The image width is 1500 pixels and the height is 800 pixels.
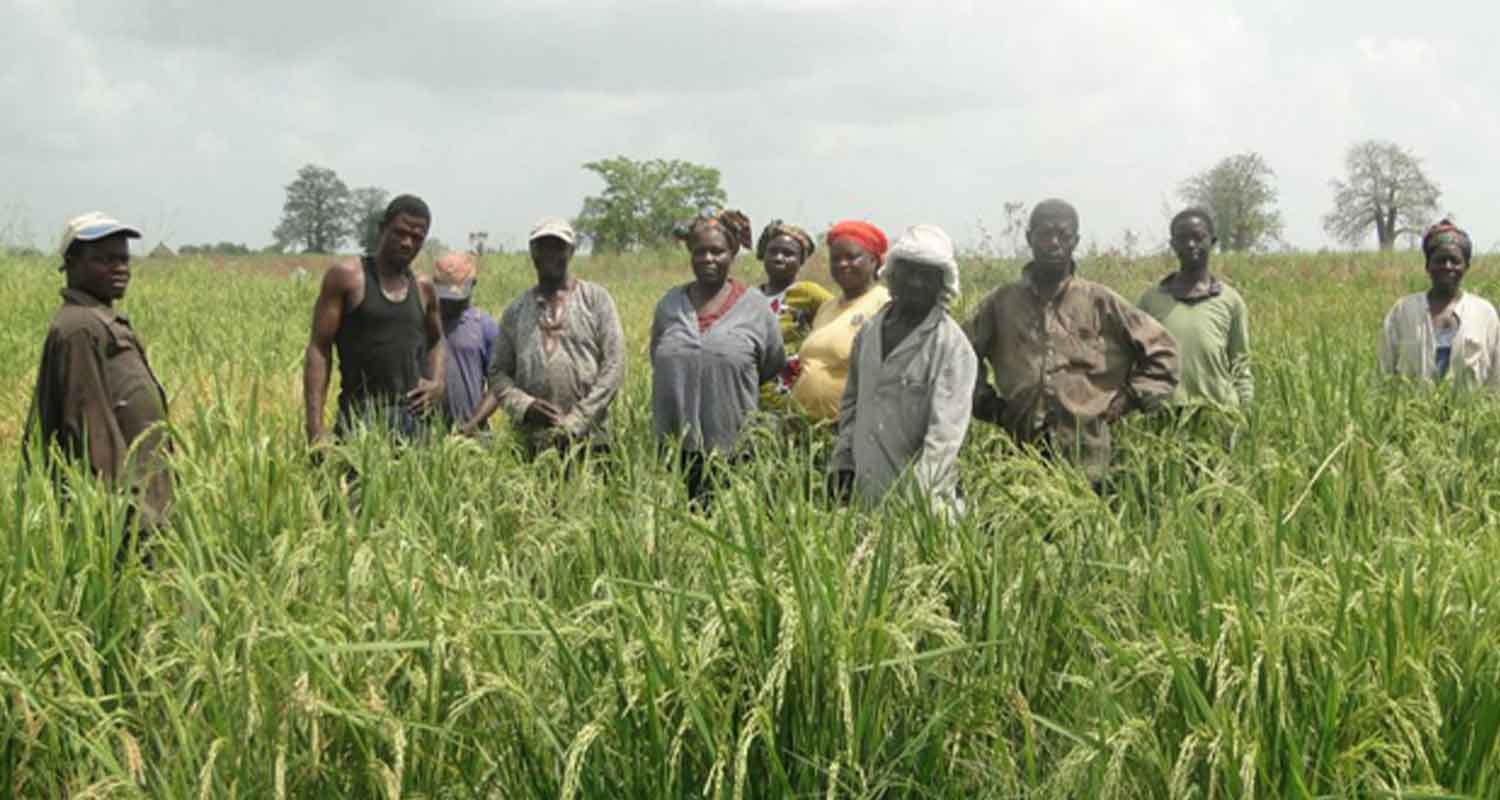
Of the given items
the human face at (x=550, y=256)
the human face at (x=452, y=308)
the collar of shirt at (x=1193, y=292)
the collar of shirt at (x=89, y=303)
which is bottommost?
the collar of shirt at (x=1193, y=292)

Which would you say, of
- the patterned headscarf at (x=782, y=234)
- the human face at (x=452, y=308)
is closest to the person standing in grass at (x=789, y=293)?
the patterned headscarf at (x=782, y=234)

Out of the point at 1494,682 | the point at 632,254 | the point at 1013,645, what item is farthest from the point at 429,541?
the point at 632,254

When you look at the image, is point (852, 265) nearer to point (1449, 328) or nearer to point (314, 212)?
point (1449, 328)

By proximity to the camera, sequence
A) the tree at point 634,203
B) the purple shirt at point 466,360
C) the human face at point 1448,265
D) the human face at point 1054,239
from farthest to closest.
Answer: the tree at point 634,203 → the purple shirt at point 466,360 → the human face at point 1448,265 → the human face at point 1054,239

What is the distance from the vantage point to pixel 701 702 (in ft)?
7.45

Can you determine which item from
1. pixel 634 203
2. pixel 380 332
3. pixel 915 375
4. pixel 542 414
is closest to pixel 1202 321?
pixel 915 375

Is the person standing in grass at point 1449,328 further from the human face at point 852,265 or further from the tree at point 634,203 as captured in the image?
the tree at point 634,203

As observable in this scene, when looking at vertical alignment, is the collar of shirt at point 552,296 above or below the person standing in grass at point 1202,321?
above

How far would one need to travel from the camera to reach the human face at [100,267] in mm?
3936

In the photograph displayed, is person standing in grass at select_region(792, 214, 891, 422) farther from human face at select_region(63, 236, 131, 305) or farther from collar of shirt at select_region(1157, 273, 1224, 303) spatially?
human face at select_region(63, 236, 131, 305)

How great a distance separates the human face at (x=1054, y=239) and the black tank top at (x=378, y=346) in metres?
2.14

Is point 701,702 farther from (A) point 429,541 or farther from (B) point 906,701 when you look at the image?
(A) point 429,541

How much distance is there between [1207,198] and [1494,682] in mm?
66529

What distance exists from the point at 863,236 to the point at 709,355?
702 mm
